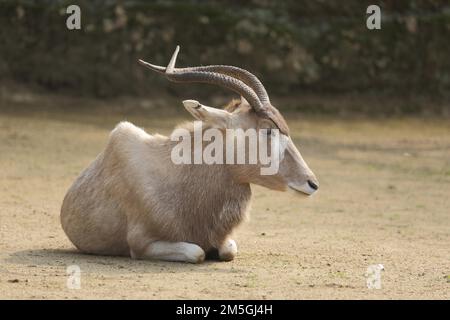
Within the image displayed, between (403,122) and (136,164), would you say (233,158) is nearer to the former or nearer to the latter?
(136,164)

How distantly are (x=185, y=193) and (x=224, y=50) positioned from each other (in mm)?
11117

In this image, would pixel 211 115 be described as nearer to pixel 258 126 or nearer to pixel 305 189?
pixel 258 126

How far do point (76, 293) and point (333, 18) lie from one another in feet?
44.7

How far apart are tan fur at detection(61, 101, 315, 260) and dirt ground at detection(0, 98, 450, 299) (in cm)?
20

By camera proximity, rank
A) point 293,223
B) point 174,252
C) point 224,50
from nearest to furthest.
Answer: point 174,252, point 293,223, point 224,50

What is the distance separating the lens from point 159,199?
318 inches

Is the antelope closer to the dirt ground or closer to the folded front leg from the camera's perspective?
the folded front leg

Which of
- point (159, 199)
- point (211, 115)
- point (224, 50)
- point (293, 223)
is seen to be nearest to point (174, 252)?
point (159, 199)

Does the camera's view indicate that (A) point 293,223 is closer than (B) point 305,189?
No

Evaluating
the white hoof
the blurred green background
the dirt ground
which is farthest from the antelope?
the blurred green background

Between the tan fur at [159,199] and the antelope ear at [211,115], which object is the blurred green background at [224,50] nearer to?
the tan fur at [159,199]

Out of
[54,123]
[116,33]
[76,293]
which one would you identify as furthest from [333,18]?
[76,293]

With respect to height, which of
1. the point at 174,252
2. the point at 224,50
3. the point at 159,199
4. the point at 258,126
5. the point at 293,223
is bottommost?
the point at 174,252

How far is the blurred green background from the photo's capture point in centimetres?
1892
